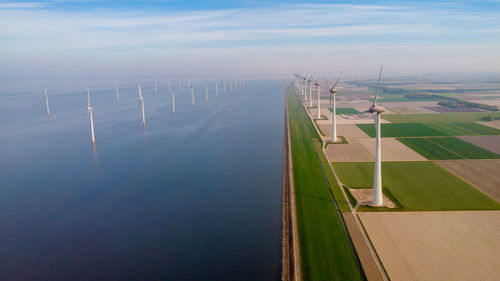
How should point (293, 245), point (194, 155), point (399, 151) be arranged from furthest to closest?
point (194, 155), point (399, 151), point (293, 245)

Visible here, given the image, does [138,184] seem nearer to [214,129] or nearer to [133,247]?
[133,247]

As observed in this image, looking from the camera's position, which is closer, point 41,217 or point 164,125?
point 41,217

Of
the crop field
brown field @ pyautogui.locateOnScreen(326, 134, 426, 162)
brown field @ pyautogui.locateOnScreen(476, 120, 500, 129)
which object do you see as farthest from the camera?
brown field @ pyautogui.locateOnScreen(476, 120, 500, 129)

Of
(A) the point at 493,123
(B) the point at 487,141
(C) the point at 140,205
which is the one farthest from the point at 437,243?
(A) the point at 493,123

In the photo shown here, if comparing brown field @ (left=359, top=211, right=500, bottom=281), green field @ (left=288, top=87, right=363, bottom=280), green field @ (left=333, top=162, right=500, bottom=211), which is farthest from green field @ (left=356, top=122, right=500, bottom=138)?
brown field @ (left=359, top=211, right=500, bottom=281)

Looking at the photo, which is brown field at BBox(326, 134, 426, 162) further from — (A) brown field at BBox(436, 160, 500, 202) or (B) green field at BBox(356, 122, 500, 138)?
(B) green field at BBox(356, 122, 500, 138)

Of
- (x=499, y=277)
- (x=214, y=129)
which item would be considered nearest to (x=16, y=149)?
(x=214, y=129)

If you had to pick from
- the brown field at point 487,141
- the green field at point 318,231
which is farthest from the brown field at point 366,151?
the brown field at point 487,141
